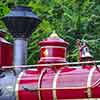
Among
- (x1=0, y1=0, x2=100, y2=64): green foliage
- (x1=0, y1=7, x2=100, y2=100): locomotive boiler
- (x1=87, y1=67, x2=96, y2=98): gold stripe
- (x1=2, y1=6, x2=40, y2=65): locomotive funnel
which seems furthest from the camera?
(x1=0, y1=0, x2=100, y2=64): green foliage

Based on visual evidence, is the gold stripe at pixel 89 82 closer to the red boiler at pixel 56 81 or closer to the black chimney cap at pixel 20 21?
the red boiler at pixel 56 81

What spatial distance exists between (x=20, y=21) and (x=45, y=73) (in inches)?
34.0

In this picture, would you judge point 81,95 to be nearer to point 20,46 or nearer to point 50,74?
point 50,74

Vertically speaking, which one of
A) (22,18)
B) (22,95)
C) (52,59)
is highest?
(22,18)

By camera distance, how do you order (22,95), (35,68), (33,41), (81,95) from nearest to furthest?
(81,95) < (22,95) < (35,68) < (33,41)

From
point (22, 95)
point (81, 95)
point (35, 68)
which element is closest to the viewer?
point (81, 95)

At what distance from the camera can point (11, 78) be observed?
566cm

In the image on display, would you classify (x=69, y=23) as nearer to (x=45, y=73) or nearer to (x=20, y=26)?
(x=20, y=26)

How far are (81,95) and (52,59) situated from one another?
0.66 metres

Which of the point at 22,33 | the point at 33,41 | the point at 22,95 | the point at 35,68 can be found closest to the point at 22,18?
the point at 22,33

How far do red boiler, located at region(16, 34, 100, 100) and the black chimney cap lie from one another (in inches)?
19.8

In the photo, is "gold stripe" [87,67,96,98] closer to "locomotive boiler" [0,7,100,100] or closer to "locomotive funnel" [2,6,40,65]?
"locomotive boiler" [0,7,100,100]

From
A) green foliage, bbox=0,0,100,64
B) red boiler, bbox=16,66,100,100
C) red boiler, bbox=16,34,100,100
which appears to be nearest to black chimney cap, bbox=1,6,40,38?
red boiler, bbox=16,34,100,100

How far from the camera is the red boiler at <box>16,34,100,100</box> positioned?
5141 millimetres
